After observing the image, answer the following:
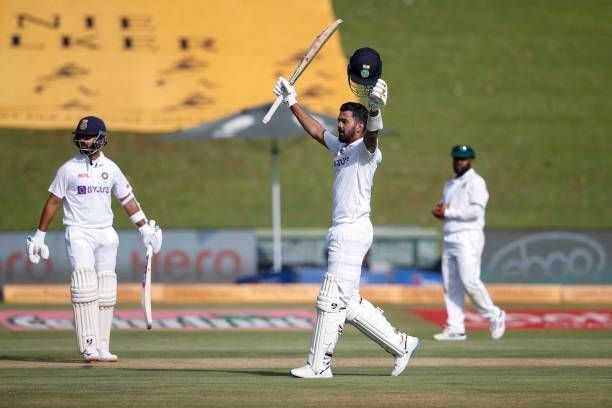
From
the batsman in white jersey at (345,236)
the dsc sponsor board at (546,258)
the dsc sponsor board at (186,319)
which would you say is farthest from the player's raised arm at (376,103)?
the dsc sponsor board at (546,258)

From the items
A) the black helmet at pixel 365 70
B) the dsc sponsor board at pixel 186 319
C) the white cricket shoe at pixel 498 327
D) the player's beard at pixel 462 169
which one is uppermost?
the black helmet at pixel 365 70

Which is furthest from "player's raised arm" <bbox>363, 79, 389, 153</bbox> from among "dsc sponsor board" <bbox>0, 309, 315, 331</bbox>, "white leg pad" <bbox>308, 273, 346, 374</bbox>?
"dsc sponsor board" <bbox>0, 309, 315, 331</bbox>

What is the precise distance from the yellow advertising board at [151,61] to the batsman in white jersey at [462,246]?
11151 mm

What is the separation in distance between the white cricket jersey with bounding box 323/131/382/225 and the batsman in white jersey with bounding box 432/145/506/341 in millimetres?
3736

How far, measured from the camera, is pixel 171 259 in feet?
56.3

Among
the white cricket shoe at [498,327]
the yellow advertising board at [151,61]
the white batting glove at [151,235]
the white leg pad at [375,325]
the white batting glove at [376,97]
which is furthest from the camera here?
the yellow advertising board at [151,61]

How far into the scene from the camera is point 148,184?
2392 centimetres

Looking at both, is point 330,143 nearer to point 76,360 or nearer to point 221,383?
point 221,383

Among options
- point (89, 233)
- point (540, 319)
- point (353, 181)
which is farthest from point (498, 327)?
point (89, 233)

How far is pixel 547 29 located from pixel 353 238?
22.0m

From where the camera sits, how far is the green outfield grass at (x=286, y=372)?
703 centimetres

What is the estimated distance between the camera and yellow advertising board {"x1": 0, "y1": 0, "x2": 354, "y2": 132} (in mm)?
23312

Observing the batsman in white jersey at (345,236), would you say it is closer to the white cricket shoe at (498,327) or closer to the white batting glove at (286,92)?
the white batting glove at (286,92)

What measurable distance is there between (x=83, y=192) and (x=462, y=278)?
4068 mm
